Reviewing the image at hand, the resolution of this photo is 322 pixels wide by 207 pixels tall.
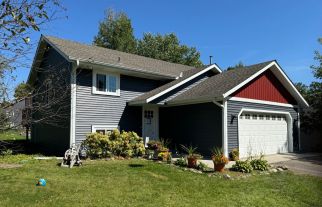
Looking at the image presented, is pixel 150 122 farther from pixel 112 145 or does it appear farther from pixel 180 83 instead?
pixel 112 145

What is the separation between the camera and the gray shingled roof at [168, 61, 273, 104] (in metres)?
12.5

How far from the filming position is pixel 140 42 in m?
41.5

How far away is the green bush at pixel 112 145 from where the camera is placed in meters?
11.5

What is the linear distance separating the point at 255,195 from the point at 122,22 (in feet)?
115

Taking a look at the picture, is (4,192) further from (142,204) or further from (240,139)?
(240,139)

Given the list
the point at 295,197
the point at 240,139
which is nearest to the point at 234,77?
the point at 240,139

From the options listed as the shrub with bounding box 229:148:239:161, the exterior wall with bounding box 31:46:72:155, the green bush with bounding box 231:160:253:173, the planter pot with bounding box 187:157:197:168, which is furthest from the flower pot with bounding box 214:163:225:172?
the exterior wall with bounding box 31:46:72:155

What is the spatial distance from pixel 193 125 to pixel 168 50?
28065 millimetres

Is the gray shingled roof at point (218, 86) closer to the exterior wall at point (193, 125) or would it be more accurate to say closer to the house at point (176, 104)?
the house at point (176, 104)

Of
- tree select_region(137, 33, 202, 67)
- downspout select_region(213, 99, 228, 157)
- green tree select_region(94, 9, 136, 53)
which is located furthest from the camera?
tree select_region(137, 33, 202, 67)

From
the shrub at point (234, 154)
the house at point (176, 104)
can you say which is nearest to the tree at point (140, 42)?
the house at point (176, 104)

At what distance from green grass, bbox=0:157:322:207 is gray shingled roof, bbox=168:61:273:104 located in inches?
172

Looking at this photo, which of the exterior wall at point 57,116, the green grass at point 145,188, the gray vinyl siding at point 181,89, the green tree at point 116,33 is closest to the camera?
the green grass at point 145,188

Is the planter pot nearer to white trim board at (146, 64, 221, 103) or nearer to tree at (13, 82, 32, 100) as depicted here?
white trim board at (146, 64, 221, 103)
